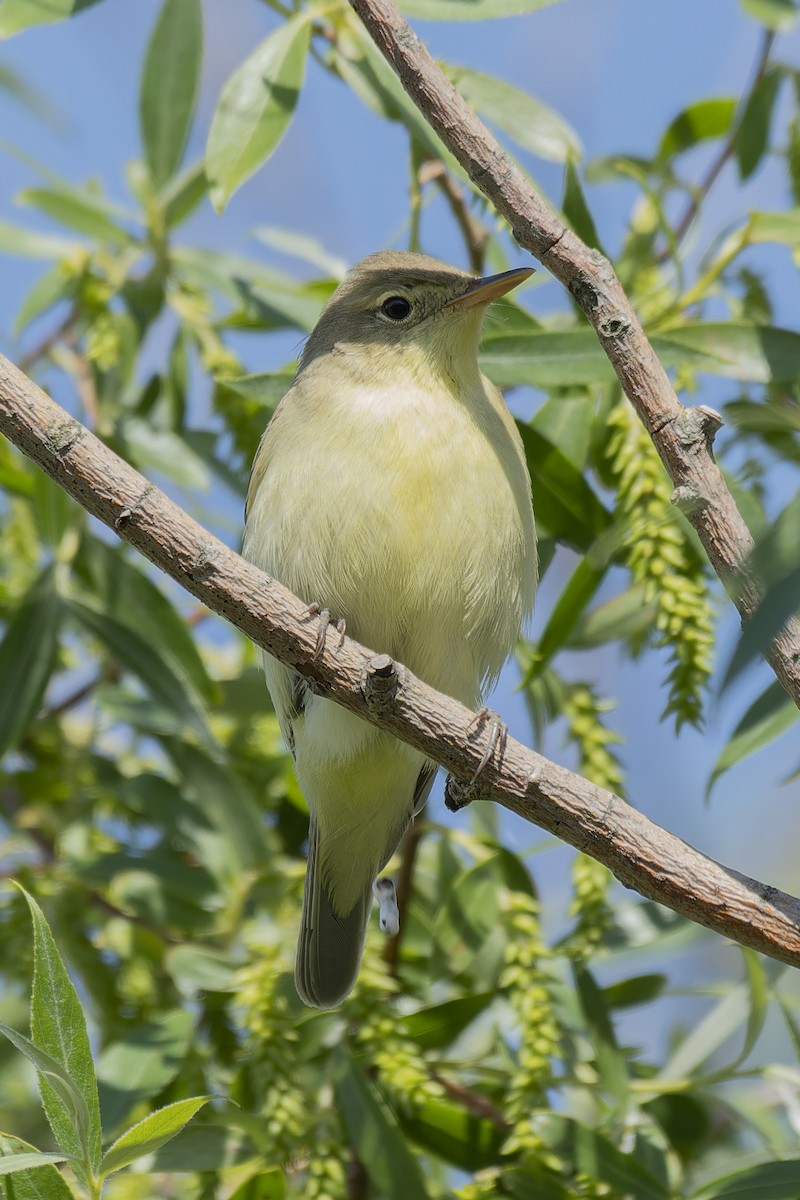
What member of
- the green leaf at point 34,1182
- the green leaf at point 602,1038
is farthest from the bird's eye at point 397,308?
the green leaf at point 34,1182

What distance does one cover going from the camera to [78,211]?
3.87m

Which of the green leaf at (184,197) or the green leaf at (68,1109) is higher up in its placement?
the green leaf at (184,197)

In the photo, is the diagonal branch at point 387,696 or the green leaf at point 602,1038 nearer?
the diagonal branch at point 387,696

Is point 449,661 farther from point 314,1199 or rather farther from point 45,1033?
point 45,1033

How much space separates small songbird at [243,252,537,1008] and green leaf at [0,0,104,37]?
997 millimetres

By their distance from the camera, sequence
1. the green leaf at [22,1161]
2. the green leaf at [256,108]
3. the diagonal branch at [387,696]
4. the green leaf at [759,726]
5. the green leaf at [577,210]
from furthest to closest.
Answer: the green leaf at [256,108] → the green leaf at [577,210] → the green leaf at [759,726] → the diagonal branch at [387,696] → the green leaf at [22,1161]

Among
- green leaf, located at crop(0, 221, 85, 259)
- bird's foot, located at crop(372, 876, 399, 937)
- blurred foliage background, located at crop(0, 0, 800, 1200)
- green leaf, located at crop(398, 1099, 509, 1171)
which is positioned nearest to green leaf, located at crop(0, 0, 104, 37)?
blurred foliage background, located at crop(0, 0, 800, 1200)

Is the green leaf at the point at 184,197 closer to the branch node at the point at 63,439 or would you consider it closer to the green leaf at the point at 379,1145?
the branch node at the point at 63,439

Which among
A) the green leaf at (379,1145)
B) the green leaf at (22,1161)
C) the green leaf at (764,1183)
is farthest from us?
the green leaf at (379,1145)

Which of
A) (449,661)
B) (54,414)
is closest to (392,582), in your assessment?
(449,661)

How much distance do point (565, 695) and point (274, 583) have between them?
1187mm

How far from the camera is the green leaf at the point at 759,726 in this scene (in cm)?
285

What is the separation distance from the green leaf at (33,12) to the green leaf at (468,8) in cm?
76

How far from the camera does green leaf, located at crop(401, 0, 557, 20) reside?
322cm
